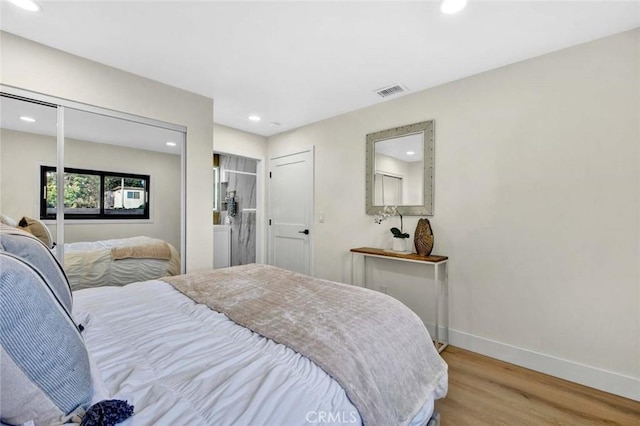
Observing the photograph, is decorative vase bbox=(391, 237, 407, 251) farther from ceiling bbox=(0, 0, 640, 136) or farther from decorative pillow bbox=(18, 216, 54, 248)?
decorative pillow bbox=(18, 216, 54, 248)

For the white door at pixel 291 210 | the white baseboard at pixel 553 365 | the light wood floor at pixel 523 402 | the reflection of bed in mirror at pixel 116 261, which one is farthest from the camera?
the white door at pixel 291 210

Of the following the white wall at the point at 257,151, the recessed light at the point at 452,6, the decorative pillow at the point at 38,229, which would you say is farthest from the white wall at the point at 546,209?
the decorative pillow at the point at 38,229

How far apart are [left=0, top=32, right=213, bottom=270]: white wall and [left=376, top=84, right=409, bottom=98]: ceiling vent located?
1.89m

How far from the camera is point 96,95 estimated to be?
2.39m

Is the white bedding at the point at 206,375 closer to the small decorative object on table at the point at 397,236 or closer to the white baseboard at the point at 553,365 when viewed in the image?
the white baseboard at the point at 553,365

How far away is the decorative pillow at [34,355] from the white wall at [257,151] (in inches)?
139

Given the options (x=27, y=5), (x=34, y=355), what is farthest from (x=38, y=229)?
(x=34, y=355)

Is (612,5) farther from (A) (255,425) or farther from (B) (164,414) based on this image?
(B) (164,414)

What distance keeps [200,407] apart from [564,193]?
2.66 meters

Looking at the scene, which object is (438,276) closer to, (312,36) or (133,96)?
(312,36)

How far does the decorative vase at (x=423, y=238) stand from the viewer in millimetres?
2650

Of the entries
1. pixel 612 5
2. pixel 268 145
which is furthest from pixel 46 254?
pixel 268 145

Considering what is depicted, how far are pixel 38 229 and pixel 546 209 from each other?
3893 mm

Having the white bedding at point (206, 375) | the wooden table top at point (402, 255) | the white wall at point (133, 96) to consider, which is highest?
the white wall at point (133, 96)
